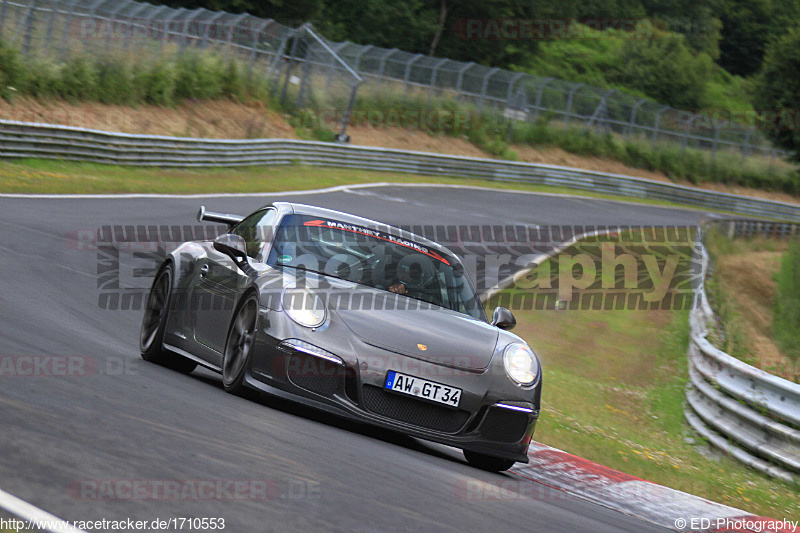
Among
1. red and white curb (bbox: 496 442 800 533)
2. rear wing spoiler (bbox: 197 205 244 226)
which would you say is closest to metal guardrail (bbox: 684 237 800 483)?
red and white curb (bbox: 496 442 800 533)

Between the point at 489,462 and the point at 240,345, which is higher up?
the point at 240,345

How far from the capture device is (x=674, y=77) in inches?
3135

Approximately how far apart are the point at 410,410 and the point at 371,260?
1.49 metres

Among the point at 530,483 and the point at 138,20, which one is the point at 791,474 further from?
the point at 138,20

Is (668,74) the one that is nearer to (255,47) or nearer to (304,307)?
(255,47)

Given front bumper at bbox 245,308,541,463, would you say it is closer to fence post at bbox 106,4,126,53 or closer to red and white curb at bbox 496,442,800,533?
red and white curb at bbox 496,442,800,533

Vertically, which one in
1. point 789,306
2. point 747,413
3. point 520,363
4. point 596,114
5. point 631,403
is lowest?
point 789,306

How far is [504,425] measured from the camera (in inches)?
248

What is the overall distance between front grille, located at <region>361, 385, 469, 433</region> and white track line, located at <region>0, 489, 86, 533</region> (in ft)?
9.40

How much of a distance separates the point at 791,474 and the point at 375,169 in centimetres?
2661

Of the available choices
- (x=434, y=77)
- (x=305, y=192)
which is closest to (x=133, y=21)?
(x=305, y=192)

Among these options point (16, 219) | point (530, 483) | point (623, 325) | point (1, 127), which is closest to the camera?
point (530, 483)

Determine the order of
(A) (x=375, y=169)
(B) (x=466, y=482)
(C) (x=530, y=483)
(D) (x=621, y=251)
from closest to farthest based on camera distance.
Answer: (B) (x=466, y=482), (C) (x=530, y=483), (D) (x=621, y=251), (A) (x=375, y=169)

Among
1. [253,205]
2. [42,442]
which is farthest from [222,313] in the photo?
[253,205]
